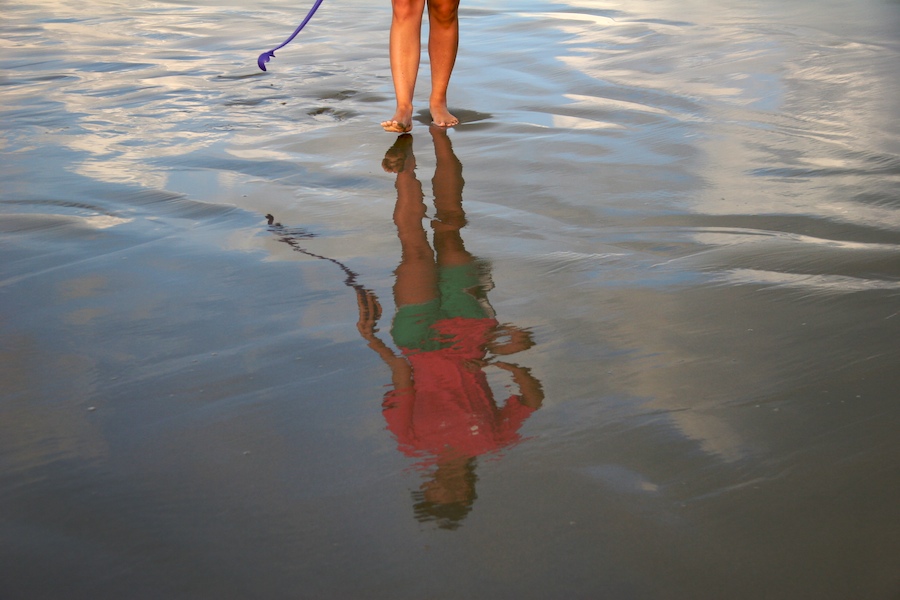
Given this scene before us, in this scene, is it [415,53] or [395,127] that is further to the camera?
[415,53]

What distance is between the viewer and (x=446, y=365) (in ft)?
6.49

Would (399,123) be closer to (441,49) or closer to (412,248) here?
(441,49)

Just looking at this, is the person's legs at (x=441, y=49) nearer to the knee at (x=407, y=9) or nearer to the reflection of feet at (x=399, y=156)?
the knee at (x=407, y=9)

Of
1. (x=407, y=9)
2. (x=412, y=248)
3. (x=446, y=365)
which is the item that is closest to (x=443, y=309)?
(x=446, y=365)

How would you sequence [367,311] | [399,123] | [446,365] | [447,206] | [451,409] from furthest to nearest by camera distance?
[399,123]
[447,206]
[367,311]
[446,365]
[451,409]

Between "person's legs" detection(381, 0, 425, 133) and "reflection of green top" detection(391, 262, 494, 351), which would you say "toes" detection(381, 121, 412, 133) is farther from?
"reflection of green top" detection(391, 262, 494, 351)

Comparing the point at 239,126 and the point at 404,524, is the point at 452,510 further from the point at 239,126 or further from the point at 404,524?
the point at 239,126

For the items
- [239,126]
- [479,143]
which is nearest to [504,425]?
[479,143]

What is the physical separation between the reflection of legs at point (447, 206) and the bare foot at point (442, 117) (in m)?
0.15

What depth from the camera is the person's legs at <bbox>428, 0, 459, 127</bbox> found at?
13.5ft

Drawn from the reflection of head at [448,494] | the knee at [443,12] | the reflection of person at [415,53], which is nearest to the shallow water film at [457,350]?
the reflection of head at [448,494]

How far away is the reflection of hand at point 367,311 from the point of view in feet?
7.02

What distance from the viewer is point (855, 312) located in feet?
6.97

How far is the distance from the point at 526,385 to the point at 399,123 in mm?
2228
